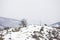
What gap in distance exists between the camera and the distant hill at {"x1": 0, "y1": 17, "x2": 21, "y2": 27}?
287cm

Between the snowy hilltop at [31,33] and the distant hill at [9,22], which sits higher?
the distant hill at [9,22]

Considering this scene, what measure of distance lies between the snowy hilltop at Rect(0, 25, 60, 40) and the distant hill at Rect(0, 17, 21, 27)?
142 mm

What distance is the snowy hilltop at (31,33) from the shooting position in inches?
101

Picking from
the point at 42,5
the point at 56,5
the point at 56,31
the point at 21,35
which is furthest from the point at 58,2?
the point at 21,35

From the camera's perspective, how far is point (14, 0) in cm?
301

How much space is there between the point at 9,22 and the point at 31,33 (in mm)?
631

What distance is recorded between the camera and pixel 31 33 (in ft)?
8.92

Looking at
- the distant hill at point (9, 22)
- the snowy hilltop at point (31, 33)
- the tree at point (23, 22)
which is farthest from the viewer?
the tree at point (23, 22)

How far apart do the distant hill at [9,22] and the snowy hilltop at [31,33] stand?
142 mm

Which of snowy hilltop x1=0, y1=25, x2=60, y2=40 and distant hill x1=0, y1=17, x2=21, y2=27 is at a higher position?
distant hill x1=0, y1=17, x2=21, y2=27

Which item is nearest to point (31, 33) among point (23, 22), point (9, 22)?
point (23, 22)

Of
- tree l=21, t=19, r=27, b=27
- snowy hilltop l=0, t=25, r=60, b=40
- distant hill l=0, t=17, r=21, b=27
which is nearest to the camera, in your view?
snowy hilltop l=0, t=25, r=60, b=40

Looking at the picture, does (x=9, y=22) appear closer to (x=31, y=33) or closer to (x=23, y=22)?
(x=23, y=22)

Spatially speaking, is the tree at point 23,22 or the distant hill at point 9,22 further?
the tree at point 23,22
